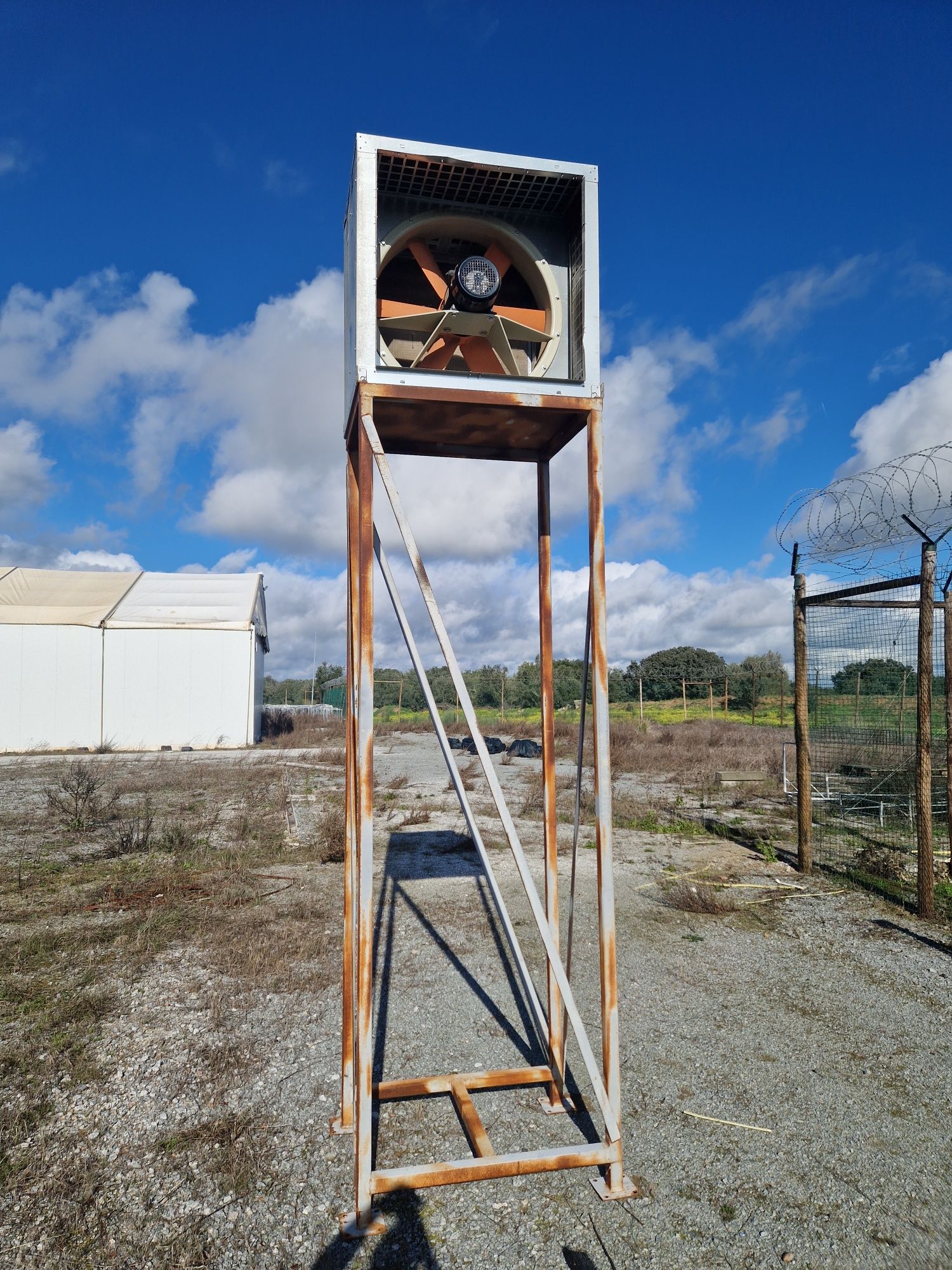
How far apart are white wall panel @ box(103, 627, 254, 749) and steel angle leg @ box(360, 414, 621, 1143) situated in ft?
67.1

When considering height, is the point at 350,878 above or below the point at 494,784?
below

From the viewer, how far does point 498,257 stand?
3.46 m

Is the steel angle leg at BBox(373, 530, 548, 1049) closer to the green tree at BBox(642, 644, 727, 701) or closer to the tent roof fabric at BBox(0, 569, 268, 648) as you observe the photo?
the tent roof fabric at BBox(0, 569, 268, 648)

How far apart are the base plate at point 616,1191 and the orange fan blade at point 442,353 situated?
3.42m

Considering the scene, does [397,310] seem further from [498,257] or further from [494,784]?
[494,784]

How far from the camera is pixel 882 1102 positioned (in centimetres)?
347

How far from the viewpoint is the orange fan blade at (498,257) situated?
3.46 metres

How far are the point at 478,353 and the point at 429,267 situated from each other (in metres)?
Answer: 0.44

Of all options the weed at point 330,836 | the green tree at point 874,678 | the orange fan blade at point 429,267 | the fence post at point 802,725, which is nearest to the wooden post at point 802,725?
the fence post at point 802,725

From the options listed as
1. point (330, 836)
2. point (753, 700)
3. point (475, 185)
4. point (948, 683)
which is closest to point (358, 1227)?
point (475, 185)

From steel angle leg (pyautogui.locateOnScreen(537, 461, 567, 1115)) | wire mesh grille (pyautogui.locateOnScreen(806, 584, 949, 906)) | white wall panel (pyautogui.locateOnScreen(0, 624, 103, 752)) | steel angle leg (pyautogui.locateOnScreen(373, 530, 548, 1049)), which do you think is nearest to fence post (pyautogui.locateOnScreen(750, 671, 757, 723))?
wire mesh grille (pyautogui.locateOnScreen(806, 584, 949, 906))

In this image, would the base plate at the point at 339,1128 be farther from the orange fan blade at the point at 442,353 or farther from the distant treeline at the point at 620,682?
the distant treeline at the point at 620,682

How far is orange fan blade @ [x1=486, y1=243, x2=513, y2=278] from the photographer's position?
11.3 feet

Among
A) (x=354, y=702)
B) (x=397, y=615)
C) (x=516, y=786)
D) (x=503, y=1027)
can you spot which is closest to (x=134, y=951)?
(x=503, y=1027)
